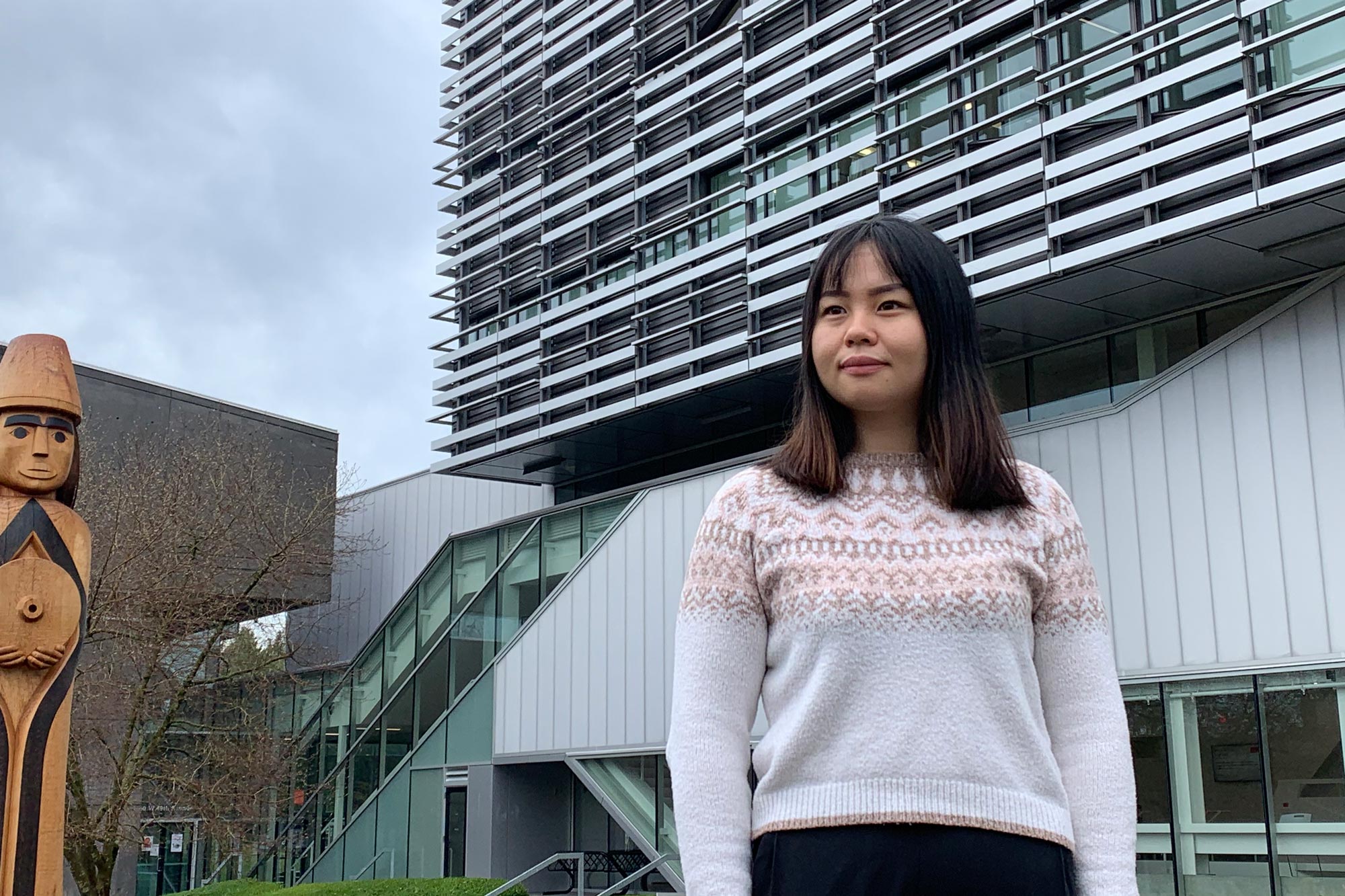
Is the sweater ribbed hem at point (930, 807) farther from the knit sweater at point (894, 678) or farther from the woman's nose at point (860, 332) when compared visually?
the woman's nose at point (860, 332)

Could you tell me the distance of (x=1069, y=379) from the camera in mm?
14359

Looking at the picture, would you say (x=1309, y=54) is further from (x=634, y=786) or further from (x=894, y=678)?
(x=894, y=678)

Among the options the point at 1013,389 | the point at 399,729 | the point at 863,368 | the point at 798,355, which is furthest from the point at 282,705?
the point at 863,368

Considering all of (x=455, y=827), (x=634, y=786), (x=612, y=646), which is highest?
(x=612, y=646)

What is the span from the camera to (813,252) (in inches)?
596

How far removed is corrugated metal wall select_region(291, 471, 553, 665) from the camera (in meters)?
24.7

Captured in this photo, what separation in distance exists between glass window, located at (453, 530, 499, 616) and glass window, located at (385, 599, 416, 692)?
1160mm

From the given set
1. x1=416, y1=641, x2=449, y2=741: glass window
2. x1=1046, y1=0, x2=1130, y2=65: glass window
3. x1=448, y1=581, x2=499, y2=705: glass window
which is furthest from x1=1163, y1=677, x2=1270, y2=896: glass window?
x1=416, y1=641, x2=449, y2=741: glass window

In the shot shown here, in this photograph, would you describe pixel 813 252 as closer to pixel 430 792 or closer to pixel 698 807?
pixel 430 792

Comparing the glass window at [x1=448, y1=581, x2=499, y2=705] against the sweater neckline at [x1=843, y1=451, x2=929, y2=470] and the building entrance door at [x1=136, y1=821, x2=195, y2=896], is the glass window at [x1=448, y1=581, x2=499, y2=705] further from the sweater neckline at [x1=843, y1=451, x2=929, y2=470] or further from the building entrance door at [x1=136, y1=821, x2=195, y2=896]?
the sweater neckline at [x1=843, y1=451, x2=929, y2=470]

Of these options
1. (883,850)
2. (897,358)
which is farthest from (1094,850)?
(897,358)

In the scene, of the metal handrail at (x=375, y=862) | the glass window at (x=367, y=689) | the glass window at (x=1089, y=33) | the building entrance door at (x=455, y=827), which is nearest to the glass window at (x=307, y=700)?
the glass window at (x=367, y=689)

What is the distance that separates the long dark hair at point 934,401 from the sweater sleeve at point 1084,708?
0.43 ft

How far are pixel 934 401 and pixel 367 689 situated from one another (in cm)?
1954
